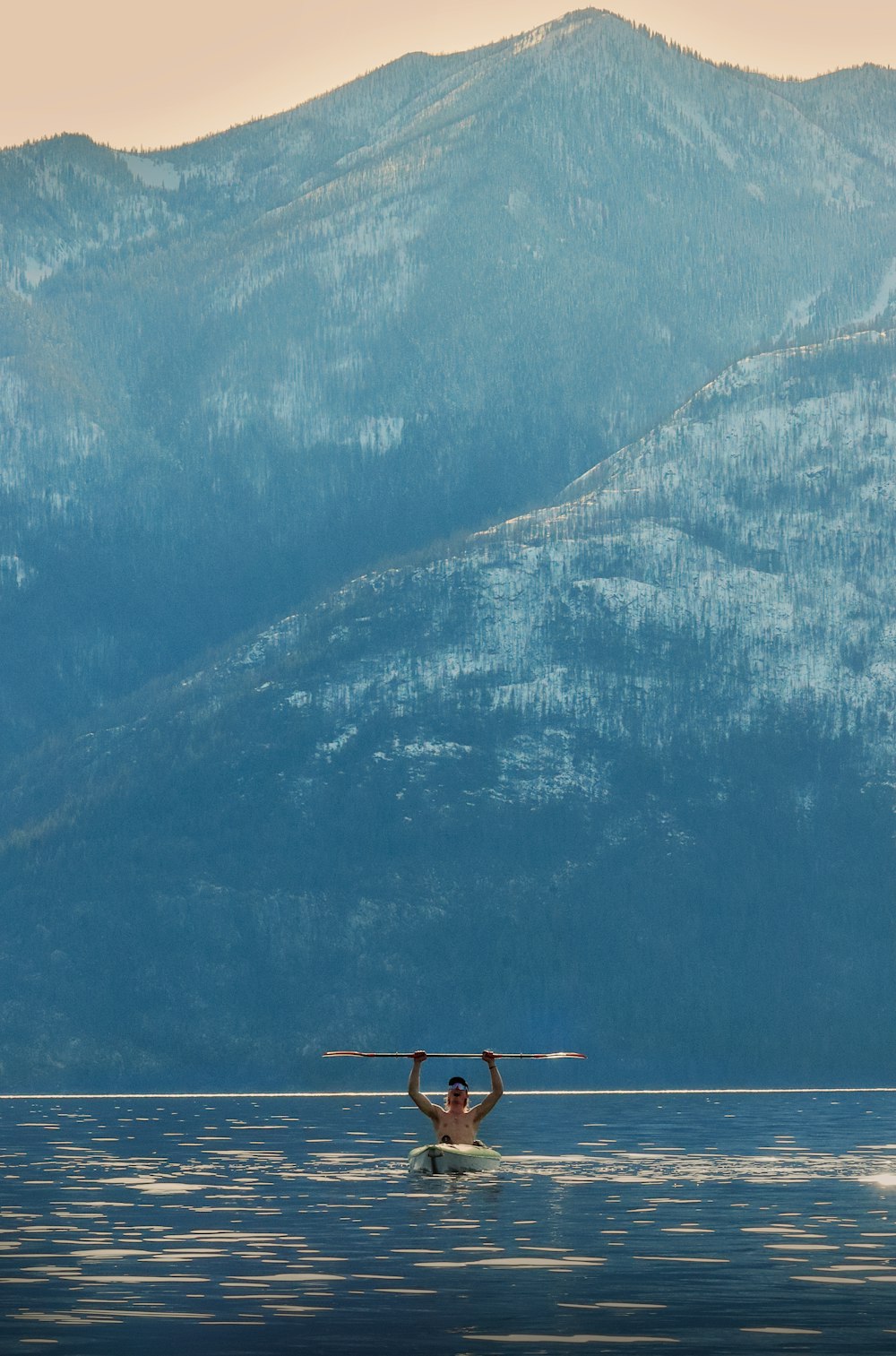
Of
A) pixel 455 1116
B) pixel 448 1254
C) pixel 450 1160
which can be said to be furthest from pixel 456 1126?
pixel 448 1254

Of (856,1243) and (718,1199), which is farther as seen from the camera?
(718,1199)

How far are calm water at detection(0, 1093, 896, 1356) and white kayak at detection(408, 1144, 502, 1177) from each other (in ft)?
4.65

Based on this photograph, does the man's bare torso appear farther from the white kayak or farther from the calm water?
the calm water

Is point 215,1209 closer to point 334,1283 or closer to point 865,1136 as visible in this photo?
point 334,1283

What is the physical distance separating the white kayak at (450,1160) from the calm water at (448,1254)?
1417 millimetres

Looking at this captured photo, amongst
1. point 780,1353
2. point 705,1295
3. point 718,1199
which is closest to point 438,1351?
point 780,1353

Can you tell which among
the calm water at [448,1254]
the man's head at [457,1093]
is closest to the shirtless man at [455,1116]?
the man's head at [457,1093]

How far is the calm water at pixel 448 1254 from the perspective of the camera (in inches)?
2169

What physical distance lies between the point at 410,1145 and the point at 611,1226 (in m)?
63.1

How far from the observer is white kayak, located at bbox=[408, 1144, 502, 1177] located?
107 m

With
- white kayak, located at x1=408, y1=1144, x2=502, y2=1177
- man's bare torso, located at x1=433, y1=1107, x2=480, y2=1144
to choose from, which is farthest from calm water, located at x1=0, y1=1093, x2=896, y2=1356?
man's bare torso, located at x1=433, y1=1107, x2=480, y2=1144

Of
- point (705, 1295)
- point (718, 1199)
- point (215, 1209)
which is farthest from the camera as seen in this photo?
point (718, 1199)

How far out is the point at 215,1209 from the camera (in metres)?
89.0

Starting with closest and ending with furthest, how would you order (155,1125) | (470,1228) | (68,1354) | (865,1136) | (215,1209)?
1. (68,1354)
2. (470,1228)
3. (215,1209)
4. (865,1136)
5. (155,1125)
